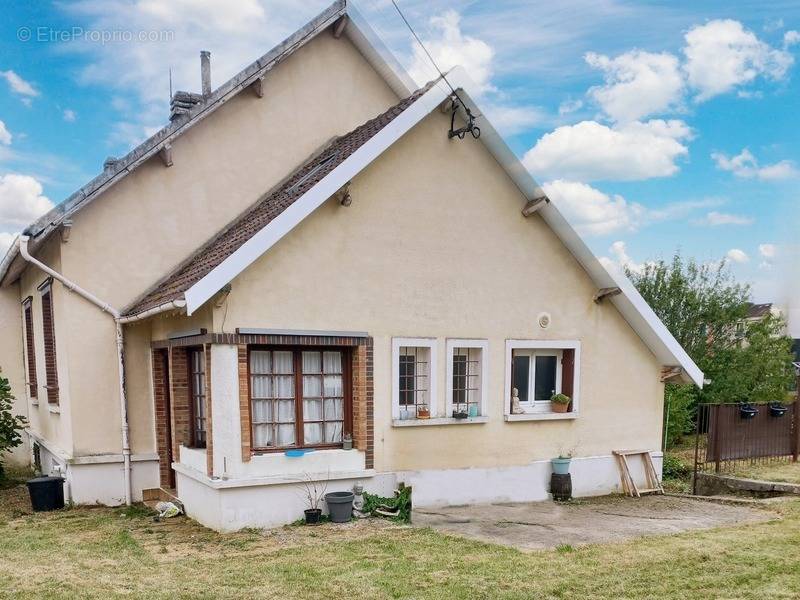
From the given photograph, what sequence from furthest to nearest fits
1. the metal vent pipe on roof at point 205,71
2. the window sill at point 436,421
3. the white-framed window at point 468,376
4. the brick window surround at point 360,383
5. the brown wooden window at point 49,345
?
1. the metal vent pipe on roof at point 205,71
2. the brown wooden window at point 49,345
3. the white-framed window at point 468,376
4. the window sill at point 436,421
5. the brick window surround at point 360,383

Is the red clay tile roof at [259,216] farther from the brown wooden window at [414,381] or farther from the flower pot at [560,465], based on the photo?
the flower pot at [560,465]

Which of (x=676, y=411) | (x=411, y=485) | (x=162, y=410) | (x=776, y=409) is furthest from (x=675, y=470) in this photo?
(x=162, y=410)

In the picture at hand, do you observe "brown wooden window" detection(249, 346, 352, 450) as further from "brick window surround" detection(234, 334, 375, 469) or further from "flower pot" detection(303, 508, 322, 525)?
"flower pot" detection(303, 508, 322, 525)

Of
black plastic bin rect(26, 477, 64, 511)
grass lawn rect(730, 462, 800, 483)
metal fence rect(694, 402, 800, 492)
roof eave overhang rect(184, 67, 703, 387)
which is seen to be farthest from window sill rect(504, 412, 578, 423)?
black plastic bin rect(26, 477, 64, 511)

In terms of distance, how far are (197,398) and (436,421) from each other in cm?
375

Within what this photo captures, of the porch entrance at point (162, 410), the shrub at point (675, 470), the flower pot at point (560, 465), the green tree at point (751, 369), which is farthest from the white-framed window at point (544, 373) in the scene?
the green tree at point (751, 369)

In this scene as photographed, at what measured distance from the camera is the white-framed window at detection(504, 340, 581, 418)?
10.9 meters

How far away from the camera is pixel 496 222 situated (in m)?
10.5

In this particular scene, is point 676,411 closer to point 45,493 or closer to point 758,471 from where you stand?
point 758,471

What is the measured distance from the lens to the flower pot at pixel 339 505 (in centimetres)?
884

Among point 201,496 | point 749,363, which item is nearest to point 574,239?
point 201,496

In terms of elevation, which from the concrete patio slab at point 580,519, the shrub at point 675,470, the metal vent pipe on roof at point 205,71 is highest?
the metal vent pipe on roof at point 205,71

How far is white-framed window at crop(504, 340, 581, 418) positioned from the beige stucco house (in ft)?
0.12

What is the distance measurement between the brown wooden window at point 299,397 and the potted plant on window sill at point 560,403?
371 cm
